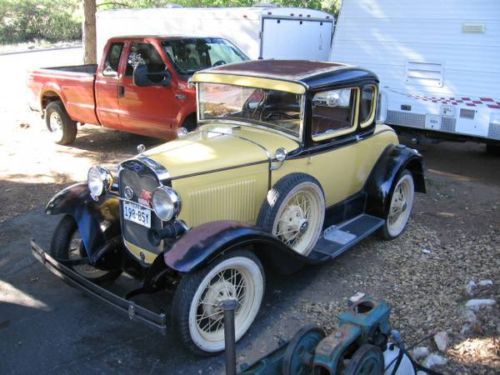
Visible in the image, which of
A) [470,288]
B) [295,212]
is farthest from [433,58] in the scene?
[295,212]

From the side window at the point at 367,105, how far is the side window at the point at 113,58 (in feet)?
14.9

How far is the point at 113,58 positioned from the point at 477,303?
646 centimetres

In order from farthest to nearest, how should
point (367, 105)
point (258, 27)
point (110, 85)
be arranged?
point (258, 27) → point (110, 85) → point (367, 105)

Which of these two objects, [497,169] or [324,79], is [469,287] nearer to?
[324,79]

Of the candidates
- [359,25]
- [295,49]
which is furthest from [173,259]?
[295,49]

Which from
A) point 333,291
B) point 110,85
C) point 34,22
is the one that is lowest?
point 333,291

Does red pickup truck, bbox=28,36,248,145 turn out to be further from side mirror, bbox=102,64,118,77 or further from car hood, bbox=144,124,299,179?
car hood, bbox=144,124,299,179

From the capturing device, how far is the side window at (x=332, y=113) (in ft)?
14.5

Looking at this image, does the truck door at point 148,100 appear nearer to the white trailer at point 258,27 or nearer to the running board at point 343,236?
the white trailer at point 258,27

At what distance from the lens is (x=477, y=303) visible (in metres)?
3.90

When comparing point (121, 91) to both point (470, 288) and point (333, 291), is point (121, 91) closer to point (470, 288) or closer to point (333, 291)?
point (333, 291)

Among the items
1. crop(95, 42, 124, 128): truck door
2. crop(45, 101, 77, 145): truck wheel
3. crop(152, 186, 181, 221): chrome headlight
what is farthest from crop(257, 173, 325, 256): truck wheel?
crop(45, 101, 77, 145): truck wheel

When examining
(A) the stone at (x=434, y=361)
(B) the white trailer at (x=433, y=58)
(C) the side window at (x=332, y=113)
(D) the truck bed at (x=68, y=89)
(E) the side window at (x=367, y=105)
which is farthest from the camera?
(D) the truck bed at (x=68, y=89)

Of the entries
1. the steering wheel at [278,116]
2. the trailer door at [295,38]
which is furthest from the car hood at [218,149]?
the trailer door at [295,38]
